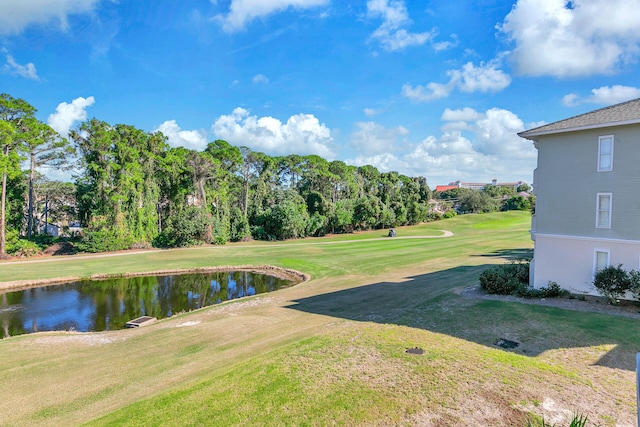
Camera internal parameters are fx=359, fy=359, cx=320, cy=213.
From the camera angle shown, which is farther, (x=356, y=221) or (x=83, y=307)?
(x=356, y=221)

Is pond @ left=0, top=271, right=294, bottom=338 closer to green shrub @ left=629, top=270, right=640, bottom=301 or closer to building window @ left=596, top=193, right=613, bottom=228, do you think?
building window @ left=596, top=193, right=613, bottom=228

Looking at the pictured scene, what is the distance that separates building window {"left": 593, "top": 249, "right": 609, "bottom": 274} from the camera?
12.5 metres

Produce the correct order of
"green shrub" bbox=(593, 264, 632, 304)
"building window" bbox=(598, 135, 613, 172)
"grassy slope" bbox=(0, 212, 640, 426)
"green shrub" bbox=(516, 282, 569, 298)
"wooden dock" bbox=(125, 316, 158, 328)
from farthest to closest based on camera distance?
"wooden dock" bbox=(125, 316, 158, 328) < "green shrub" bbox=(516, 282, 569, 298) < "building window" bbox=(598, 135, 613, 172) < "green shrub" bbox=(593, 264, 632, 304) < "grassy slope" bbox=(0, 212, 640, 426)

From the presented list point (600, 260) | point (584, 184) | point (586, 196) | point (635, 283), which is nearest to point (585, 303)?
point (635, 283)

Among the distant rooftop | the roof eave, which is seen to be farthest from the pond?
the distant rooftop

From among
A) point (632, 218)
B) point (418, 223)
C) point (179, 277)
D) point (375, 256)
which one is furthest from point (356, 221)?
point (632, 218)

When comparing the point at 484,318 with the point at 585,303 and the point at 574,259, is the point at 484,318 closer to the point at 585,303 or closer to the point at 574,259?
the point at 585,303

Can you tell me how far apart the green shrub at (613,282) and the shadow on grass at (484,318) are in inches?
65.0

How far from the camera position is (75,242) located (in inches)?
1388

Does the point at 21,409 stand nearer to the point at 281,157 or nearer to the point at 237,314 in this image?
the point at 237,314

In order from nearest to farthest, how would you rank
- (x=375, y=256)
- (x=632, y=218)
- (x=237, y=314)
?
(x=632, y=218), (x=237, y=314), (x=375, y=256)

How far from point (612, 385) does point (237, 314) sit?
1140 cm

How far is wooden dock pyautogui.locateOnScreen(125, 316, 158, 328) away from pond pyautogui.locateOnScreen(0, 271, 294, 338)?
595 millimetres

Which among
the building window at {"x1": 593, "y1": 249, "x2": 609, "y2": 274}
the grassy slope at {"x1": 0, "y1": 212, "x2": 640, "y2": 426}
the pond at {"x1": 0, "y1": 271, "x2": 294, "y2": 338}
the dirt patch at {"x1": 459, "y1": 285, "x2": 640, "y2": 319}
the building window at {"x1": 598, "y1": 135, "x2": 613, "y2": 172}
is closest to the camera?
the grassy slope at {"x1": 0, "y1": 212, "x2": 640, "y2": 426}
